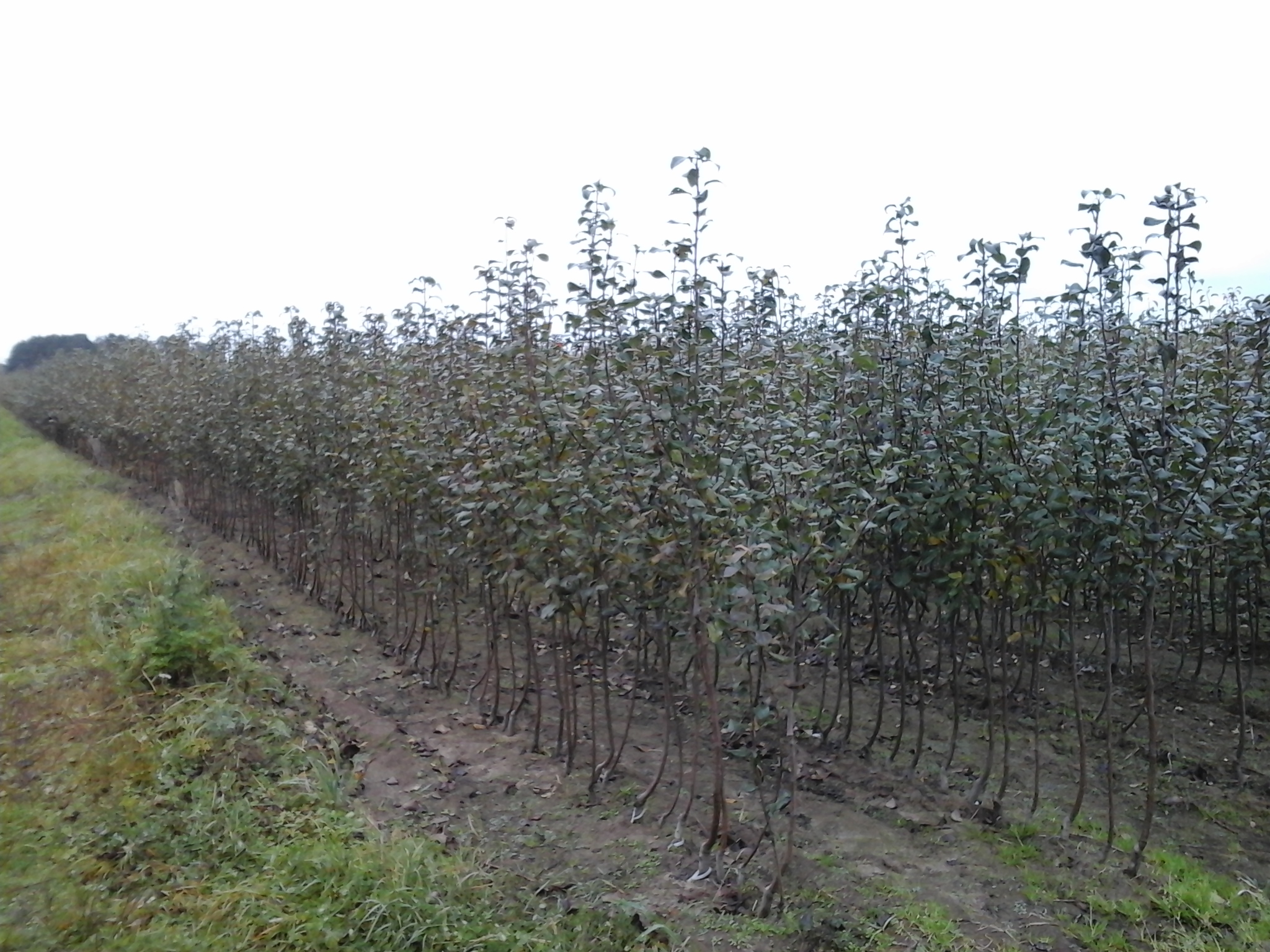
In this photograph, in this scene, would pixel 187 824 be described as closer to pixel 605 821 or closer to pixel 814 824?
pixel 605 821

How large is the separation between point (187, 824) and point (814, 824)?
9.37ft

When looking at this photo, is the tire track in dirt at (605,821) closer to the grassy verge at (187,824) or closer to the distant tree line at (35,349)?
the grassy verge at (187,824)

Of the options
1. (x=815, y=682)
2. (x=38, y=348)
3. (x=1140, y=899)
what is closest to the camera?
(x=1140, y=899)

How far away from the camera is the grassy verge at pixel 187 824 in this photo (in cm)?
351

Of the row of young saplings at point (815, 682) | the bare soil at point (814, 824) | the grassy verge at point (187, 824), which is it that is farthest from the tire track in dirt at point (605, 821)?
the grassy verge at point (187, 824)

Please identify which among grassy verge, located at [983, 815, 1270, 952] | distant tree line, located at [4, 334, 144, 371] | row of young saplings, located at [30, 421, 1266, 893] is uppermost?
distant tree line, located at [4, 334, 144, 371]

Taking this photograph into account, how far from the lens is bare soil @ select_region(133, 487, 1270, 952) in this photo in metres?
3.76

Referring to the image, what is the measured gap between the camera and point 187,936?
3473 mm

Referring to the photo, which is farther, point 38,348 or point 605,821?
point 38,348

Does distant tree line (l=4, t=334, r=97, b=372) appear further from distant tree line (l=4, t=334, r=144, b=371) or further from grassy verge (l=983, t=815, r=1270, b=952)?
grassy verge (l=983, t=815, r=1270, b=952)

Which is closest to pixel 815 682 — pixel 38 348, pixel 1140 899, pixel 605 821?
pixel 605 821

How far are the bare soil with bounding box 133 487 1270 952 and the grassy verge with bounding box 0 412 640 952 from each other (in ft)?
1.11

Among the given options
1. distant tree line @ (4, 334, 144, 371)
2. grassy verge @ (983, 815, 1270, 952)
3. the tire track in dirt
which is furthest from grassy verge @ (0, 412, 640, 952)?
distant tree line @ (4, 334, 144, 371)

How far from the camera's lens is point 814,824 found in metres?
4.45
